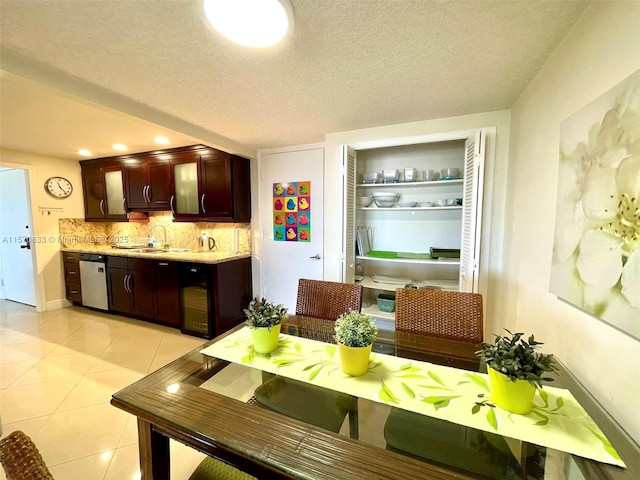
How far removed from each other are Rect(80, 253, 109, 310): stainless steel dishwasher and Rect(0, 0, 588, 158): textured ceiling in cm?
272

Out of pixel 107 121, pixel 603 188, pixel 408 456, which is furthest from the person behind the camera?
pixel 107 121

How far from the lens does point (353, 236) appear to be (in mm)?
2658

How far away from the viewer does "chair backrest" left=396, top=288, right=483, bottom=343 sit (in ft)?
4.50

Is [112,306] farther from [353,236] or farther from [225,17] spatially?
[225,17]

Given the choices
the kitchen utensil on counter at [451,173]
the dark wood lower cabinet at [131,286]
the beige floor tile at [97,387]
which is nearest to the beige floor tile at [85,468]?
the beige floor tile at [97,387]

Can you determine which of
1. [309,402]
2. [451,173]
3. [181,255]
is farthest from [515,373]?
[181,255]

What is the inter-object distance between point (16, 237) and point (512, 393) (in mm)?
5871

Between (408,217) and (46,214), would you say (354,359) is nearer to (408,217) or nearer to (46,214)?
(408,217)

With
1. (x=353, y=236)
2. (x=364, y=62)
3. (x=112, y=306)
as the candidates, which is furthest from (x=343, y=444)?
(x=112, y=306)

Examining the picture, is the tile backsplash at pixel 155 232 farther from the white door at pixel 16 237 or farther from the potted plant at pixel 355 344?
the potted plant at pixel 355 344

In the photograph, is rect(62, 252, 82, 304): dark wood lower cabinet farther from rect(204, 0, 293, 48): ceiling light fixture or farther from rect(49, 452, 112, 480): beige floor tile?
rect(204, 0, 293, 48): ceiling light fixture

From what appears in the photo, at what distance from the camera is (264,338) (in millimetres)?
1133

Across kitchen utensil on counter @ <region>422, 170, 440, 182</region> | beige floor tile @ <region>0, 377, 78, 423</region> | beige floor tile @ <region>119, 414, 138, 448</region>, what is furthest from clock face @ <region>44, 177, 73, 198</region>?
kitchen utensil on counter @ <region>422, 170, 440, 182</region>

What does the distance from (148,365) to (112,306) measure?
171cm
